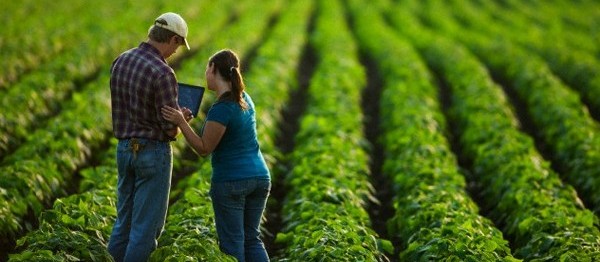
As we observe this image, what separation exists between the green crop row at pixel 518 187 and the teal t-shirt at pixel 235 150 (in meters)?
2.91

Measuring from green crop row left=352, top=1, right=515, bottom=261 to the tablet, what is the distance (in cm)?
242

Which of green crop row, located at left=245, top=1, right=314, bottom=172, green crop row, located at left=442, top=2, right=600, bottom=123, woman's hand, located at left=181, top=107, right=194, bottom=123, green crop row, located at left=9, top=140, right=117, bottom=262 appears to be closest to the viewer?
green crop row, located at left=9, top=140, right=117, bottom=262

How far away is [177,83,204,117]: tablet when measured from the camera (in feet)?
18.0

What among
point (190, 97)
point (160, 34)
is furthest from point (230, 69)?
point (160, 34)

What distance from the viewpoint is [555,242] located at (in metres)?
6.59

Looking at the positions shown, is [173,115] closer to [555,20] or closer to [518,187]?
[518,187]

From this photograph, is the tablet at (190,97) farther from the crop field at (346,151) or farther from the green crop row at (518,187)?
the green crop row at (518,187)

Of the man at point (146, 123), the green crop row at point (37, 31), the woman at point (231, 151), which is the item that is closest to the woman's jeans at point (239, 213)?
the woman at point (231, 151)

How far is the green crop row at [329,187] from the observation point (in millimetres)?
6172

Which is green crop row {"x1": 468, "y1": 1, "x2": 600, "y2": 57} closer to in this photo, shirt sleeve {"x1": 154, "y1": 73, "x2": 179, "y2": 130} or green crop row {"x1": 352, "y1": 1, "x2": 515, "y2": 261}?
green crop row {"x1": 352, "y1": 1, "x2": 515, "y2": 261}

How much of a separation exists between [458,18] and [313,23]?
8456 mm

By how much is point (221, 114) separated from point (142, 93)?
0.62 metres

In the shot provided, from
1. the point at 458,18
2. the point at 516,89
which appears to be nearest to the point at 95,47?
the point at 516,89

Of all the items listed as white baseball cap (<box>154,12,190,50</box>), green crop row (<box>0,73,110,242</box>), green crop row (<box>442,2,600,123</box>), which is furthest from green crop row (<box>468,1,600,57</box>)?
white baseball cap (<box>154,12,190,50</box>)
